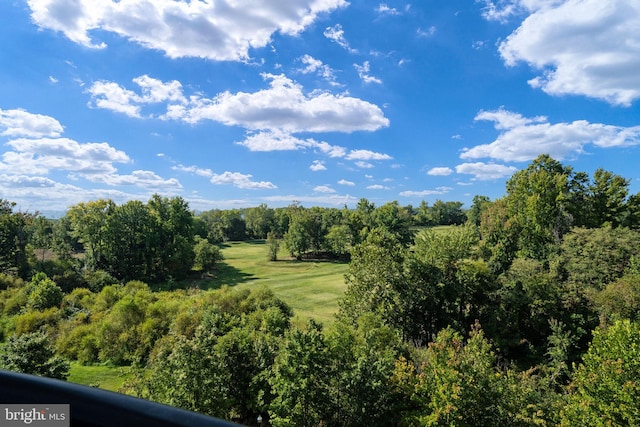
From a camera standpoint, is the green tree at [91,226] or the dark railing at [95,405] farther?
the green tree at [91,226]

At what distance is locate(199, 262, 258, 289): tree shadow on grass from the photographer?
1993 inches

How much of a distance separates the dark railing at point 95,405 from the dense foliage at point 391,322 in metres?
13.0

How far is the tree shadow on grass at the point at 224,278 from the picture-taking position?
50612mm

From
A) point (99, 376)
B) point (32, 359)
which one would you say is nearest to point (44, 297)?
point (99, 376)

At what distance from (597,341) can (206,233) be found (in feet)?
287

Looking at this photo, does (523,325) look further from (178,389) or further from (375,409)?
(178,389)

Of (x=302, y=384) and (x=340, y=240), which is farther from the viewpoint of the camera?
(x=340, y=240)

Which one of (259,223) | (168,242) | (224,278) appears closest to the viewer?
(224,278)

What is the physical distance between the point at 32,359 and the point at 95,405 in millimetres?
20231

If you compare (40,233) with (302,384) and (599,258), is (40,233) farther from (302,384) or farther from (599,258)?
(599,258)

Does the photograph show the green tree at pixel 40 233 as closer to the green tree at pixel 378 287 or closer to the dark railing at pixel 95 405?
the green tree at pixel 378 287

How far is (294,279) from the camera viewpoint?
54.1 meters

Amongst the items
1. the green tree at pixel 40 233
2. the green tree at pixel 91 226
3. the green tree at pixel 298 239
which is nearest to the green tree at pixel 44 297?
the green tree at pixel 91 226

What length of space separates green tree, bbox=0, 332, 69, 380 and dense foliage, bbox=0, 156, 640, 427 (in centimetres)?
7
